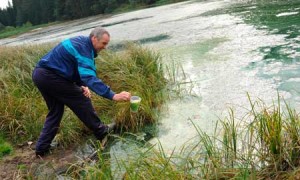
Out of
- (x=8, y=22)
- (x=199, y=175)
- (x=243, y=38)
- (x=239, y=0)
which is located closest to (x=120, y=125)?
(x=199, y=175)

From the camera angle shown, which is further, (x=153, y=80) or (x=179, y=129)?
(x=153, y=80)

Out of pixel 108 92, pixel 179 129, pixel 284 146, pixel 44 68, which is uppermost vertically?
pixel 44 68

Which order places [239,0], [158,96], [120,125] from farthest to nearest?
[239,0] → [158,96] → [120,125]

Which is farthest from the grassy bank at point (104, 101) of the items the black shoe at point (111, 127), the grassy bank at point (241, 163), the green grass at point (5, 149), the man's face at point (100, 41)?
the grassy bank at point (241, 163)

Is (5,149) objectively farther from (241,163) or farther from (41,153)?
(241,163)

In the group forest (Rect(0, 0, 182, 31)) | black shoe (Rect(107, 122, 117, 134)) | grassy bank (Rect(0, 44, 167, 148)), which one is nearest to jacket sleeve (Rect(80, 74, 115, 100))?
black shoe (Rect(107, 122, 117, 134))

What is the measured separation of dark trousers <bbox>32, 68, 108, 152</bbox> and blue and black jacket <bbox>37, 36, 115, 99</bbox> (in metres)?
0.10

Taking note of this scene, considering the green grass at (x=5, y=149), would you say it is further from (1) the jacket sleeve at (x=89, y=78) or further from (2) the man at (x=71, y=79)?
(1) the jacket sleeve at (x=89, y=78)

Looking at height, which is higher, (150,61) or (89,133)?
(150,61)

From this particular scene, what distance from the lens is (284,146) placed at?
3.46m

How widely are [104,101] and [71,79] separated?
5.88 feet

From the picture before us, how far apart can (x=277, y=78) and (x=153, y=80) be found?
100 inches

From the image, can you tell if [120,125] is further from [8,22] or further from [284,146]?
[8,22]

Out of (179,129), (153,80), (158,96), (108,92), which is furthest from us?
(153,80)
